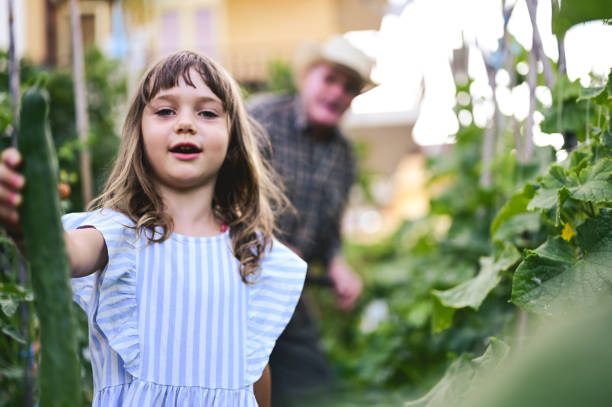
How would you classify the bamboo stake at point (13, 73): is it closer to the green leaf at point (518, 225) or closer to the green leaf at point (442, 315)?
the green leaf at point (442, 315)

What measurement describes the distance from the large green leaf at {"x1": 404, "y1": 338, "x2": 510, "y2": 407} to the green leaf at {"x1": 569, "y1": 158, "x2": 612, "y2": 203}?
35 centimetres

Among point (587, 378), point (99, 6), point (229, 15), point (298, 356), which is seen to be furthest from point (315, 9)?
point (587, 378)

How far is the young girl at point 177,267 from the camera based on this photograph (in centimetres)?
110

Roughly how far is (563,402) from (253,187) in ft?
3.75

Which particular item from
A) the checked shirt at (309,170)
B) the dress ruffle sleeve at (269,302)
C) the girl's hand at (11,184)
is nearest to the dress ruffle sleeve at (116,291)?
the dress ruffle sleeve at (269,302)

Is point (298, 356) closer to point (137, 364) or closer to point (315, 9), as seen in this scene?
point (137, 364)

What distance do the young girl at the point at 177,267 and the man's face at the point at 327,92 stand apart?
1.70 m

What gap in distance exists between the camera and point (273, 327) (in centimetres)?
126

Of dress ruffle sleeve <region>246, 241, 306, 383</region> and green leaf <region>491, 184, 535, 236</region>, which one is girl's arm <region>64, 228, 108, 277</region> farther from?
green leaf <region>491, 184, 535, 236</region>

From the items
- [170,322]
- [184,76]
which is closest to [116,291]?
[170,322]

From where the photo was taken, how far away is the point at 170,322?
115cm

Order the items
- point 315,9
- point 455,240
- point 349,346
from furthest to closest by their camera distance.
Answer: point 315,9 → point 349,346 → point 455,240

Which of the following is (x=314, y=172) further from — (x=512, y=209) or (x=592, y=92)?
(x=592, y=92)

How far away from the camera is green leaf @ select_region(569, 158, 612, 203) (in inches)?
41.6
